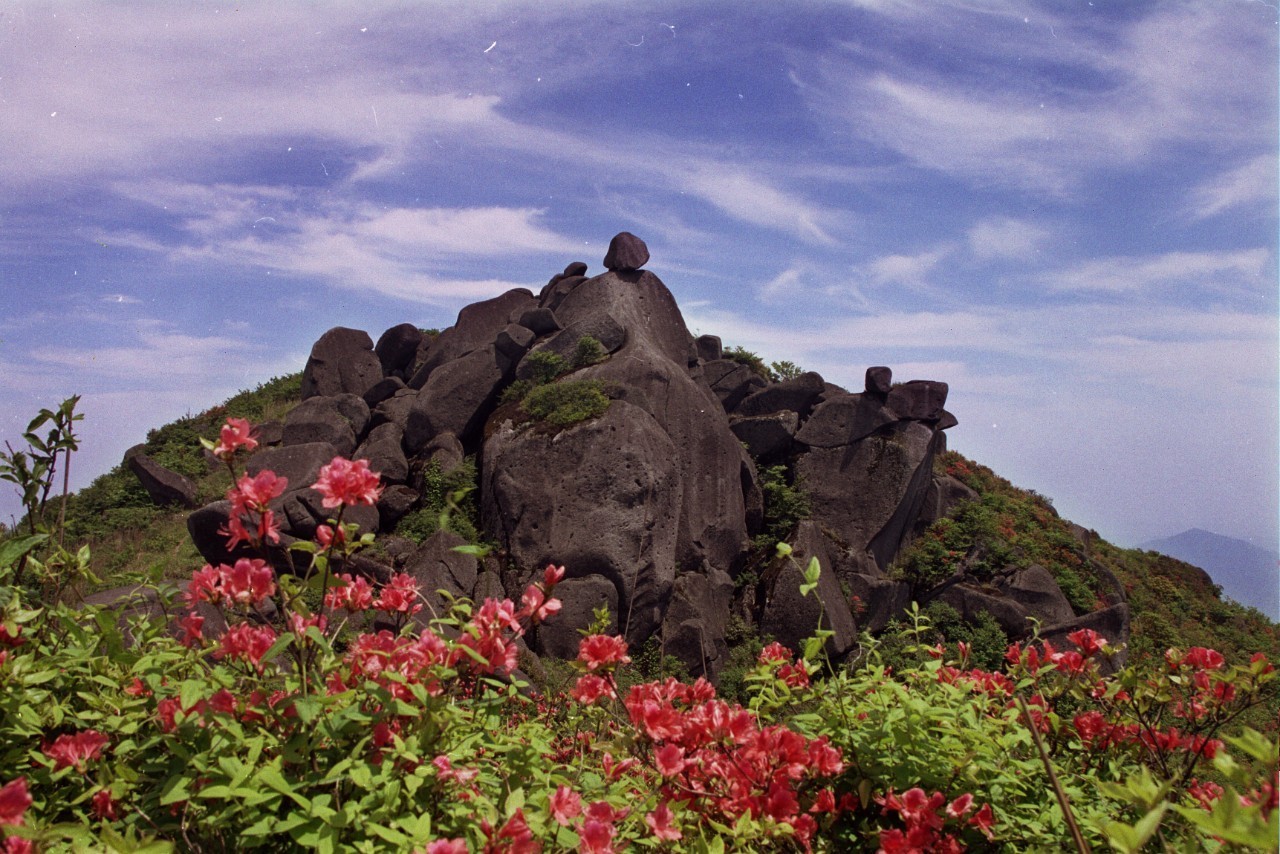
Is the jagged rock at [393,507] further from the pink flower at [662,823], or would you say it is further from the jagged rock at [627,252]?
the pink flower at [662,823]

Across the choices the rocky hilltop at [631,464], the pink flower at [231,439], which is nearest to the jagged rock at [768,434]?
the rocky hilltop at [631,464]

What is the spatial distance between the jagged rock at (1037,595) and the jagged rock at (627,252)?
1010cm

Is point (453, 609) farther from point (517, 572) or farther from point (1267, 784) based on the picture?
point (517, 572)

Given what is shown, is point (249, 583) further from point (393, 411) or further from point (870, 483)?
point (870, 483)

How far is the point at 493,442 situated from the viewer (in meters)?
13.1

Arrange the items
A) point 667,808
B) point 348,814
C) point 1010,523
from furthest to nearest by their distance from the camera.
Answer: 1. point 1010,523
2. point 667,808
3. point 348,814

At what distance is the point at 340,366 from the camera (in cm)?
1761

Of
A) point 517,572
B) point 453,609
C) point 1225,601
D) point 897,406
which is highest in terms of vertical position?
point 897,406

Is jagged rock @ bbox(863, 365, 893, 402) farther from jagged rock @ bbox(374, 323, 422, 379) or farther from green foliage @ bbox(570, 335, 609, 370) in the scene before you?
jagged rock @ bbox(374, 323, 422, 379)

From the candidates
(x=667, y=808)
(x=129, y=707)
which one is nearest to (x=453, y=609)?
(x=667, y=808)

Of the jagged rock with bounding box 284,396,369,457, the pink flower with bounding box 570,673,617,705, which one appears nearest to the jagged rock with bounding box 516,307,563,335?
the jagged rock with bounding box 284,396,369,457

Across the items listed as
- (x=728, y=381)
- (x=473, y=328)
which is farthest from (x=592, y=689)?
(x=728, y=381)

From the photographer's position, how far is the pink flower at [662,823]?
211 centimetres

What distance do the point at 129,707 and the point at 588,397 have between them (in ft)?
34.9
